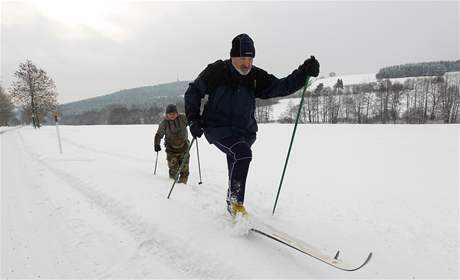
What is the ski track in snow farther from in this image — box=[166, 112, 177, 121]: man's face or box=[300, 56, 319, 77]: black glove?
box=[166, 112, 177, 121]: man's face

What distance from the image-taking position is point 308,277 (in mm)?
2740

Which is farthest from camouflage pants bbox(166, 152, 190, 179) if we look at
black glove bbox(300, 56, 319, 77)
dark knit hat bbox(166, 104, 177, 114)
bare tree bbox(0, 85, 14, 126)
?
bare tree bbox(0, 85, 14, 126)

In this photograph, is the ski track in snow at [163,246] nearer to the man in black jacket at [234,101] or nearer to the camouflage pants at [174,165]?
the man in black jacket at [234,101]

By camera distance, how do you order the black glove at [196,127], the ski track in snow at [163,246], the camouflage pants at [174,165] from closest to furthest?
the ski track in snow at [163,246] → the black glove at [196,127] → the camouflage pants at [174,165]

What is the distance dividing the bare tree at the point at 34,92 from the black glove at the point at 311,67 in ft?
145

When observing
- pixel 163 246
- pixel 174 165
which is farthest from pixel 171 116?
pixel 163 246

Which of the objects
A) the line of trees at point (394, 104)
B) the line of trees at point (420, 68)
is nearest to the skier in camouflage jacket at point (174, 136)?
the line of trees at point (394, 104)

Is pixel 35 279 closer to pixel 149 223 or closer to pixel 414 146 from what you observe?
pixel 149 223

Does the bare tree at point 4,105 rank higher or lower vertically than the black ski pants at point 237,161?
higher

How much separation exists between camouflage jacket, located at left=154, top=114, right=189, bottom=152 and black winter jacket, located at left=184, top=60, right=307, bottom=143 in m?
3.33

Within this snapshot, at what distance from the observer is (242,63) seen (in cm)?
350

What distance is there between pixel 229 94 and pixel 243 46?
603 millimetres

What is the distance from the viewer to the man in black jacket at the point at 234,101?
3508 mm

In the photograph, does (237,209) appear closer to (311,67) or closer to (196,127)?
(196,127)
